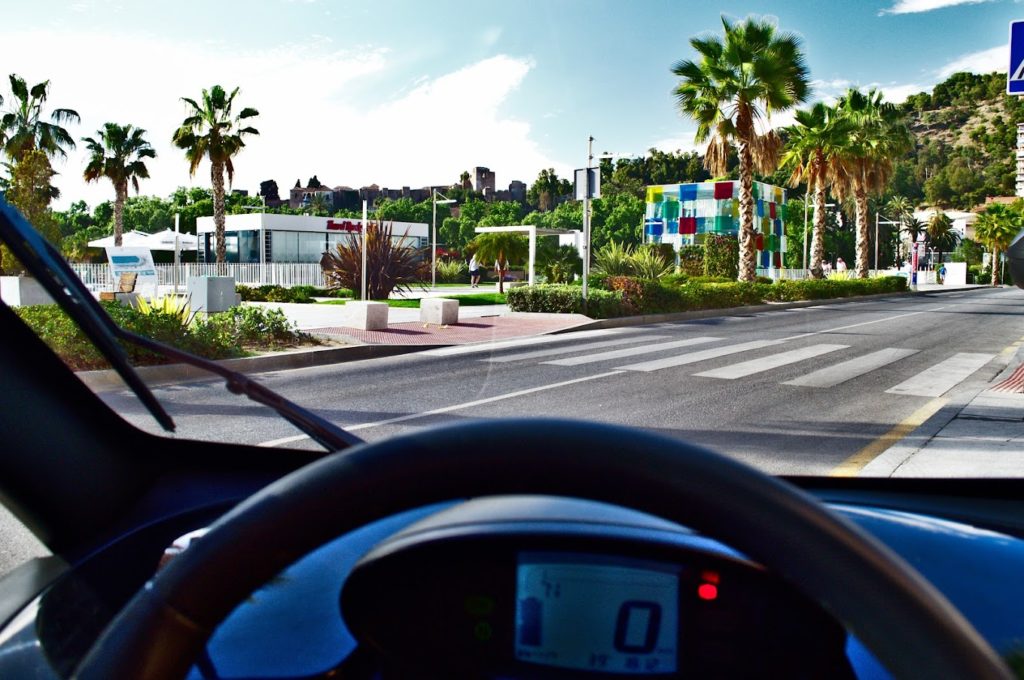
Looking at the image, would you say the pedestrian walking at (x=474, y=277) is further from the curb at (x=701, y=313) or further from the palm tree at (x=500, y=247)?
the palm tree at (x=500, y=247)

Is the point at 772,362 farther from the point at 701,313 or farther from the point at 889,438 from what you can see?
the point at 889,438

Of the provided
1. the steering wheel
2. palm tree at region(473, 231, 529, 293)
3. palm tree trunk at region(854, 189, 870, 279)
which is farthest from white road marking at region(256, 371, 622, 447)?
palm tree at region(473, 231, 529, 293)

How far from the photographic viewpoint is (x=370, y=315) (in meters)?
3.24

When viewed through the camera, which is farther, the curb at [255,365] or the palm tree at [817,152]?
the palm tree at [817,152]

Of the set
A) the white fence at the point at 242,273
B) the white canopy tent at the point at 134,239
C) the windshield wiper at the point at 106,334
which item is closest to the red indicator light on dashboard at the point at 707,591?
the windshield wiper at the point at 106,334

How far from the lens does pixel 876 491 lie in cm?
142

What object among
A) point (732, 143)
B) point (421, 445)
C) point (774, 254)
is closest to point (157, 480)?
point (421, 445)

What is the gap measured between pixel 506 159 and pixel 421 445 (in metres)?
1.41

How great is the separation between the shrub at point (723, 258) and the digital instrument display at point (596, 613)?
1.70 metres

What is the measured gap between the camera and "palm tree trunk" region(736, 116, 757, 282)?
2.31m

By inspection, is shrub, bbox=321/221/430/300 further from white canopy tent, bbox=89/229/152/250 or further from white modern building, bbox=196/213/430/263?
white canopy tent, bbox=89/229/152/250

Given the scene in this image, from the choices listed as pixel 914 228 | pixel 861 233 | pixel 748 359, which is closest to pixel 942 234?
pixel 914 228

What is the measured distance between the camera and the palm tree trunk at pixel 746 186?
2307mm

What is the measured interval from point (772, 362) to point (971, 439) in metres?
0.74
